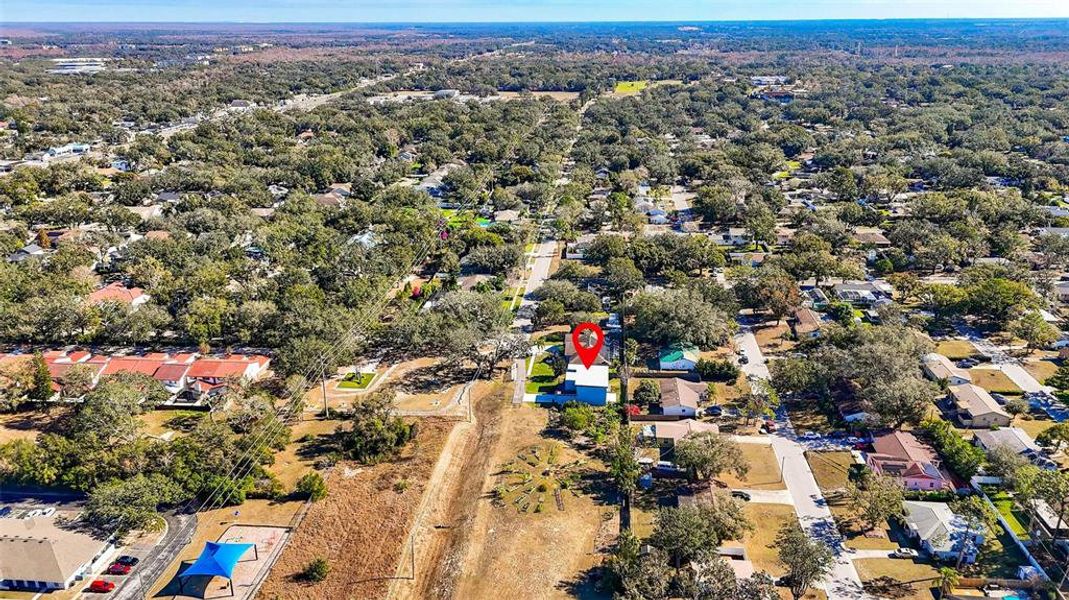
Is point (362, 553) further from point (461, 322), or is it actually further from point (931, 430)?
point (931, 430)

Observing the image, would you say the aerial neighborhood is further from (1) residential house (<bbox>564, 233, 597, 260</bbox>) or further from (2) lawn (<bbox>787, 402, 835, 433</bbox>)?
(1) residential house (<bbox>564, 233, 597, 260</bbox>)

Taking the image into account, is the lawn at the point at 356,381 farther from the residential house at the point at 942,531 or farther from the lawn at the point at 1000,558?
the lawn at the point at 1000,558

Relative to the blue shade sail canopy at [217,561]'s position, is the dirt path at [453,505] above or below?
below

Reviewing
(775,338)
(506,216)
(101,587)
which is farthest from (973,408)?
(506,216)

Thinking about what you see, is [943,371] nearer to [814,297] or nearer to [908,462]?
[908,462]

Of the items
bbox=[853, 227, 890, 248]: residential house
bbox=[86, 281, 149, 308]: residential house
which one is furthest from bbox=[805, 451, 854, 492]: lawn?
bbox=[86, 281, 149, 308]: residential house

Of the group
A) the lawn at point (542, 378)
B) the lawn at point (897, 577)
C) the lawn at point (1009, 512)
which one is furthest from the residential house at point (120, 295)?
the lawn at point (1009, 512)

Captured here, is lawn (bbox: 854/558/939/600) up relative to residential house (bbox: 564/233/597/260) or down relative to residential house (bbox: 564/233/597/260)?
down
